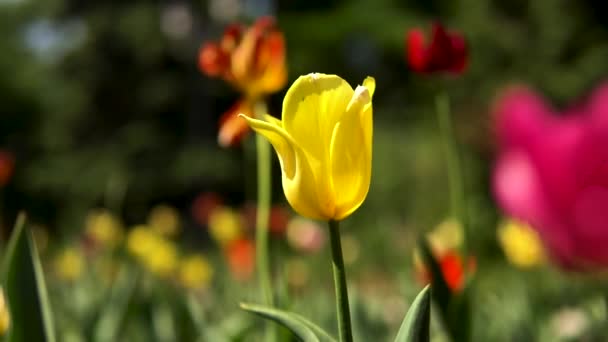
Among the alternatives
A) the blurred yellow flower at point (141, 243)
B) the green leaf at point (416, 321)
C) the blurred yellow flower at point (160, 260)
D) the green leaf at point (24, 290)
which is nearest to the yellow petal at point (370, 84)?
the green leaf at point (416, 321)

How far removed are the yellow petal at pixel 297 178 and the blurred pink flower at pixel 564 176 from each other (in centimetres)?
45

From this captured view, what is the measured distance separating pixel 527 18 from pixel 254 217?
5.43 m

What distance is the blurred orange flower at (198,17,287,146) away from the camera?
93cm

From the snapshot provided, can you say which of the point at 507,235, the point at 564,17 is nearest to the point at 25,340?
the point at 507,235

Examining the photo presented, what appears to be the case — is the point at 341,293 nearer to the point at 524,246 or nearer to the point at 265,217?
the point at 265,217

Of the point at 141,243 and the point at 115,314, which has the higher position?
the point at 115,314

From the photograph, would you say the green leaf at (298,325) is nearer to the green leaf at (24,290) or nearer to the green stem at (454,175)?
the green leaf at (24,290)

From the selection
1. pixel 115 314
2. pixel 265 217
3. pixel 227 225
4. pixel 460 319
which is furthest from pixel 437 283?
pixel 227 225

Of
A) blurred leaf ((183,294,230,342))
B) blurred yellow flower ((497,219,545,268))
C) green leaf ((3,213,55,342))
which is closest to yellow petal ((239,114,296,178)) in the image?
green leaf ((3,213,55,342))

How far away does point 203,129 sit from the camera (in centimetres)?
1371

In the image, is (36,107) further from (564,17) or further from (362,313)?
(362,313)

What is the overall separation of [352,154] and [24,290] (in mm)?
286

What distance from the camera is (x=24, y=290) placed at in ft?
2.25

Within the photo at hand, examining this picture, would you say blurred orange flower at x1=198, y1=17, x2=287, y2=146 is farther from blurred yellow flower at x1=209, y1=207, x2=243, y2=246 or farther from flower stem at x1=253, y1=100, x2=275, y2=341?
blurred yellow flower at x1=209, y1=207, x2=243, y2=246
